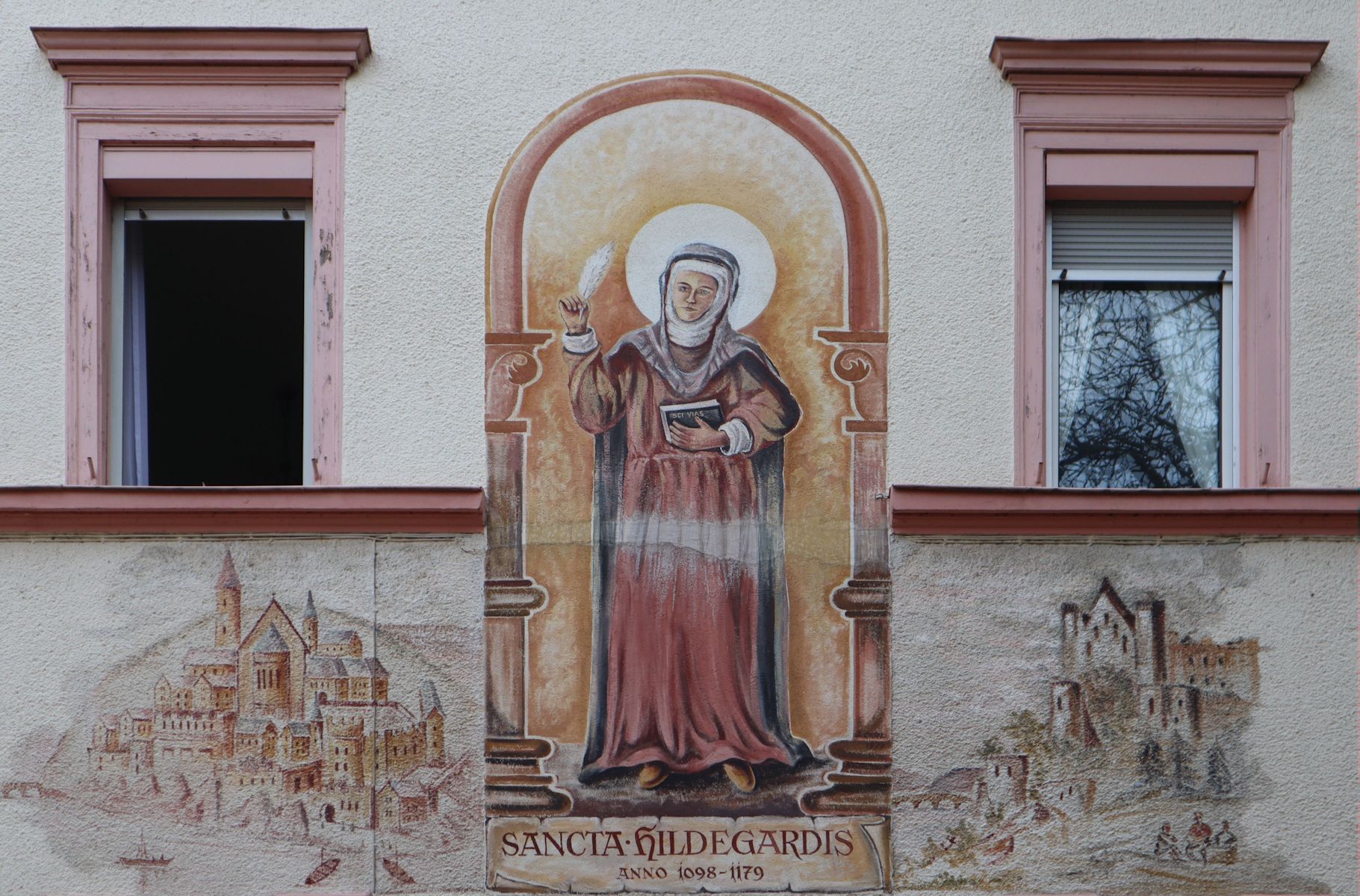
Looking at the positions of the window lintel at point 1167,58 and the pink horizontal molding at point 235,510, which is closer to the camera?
the pink horizontal molding at point 235,510

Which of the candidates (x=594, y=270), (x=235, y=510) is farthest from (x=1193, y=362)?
(x=235, y=510)

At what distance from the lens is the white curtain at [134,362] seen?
6.83 metres

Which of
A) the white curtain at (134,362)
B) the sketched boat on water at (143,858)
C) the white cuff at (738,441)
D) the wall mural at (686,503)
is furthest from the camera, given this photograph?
the white curtain at (134,362)

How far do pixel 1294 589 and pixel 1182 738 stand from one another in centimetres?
77

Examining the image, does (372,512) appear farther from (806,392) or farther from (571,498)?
(806,392)

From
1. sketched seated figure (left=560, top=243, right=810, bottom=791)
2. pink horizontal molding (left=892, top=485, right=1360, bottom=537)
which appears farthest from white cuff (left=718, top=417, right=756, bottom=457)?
pink horizontal molding (left=892, top=485, right=1360, bottom=537)

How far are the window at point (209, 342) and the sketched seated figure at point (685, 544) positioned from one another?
4.40 ft

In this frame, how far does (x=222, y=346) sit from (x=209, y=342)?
0.07 metres

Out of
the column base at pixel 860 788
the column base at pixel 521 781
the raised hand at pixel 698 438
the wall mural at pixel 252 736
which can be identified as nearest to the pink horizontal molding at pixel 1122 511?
the raised hand at pixel 698 438

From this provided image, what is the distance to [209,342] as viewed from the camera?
7078 millimetres

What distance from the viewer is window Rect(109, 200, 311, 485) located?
22.5 feet

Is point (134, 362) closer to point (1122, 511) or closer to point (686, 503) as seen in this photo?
point (686, 503)

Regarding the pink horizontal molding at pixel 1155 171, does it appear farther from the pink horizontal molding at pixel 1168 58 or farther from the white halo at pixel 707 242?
the white halo at pixel 707 242

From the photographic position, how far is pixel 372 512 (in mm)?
6402
